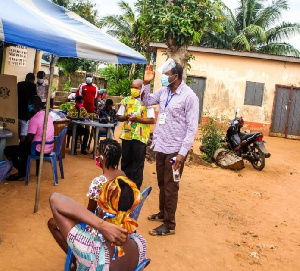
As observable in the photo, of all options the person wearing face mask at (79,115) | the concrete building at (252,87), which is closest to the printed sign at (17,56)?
the person wearing face mask at (79,115)

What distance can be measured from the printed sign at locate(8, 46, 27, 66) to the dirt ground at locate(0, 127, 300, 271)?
421 cm

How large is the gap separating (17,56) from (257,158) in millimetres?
7123

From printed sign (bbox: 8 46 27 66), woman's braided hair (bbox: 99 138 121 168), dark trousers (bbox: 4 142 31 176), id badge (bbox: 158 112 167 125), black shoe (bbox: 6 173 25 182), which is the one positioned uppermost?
printed sign (bbox: 8 46 27 66)

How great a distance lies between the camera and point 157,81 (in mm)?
15688

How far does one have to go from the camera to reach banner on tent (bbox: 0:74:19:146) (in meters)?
5.33

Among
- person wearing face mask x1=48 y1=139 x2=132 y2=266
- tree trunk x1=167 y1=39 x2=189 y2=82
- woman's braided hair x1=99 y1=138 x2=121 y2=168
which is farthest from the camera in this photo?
tree trunk x1=167 y1=39 x2=189 y2=82

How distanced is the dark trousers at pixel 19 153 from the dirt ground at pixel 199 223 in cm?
31

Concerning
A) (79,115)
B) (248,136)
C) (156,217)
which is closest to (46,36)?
(156,217)

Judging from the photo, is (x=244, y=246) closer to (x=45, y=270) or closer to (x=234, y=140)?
(x=45, y=270)

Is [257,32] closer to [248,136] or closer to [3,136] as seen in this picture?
[248,136]

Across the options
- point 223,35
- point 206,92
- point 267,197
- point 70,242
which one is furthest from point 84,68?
point 70,242

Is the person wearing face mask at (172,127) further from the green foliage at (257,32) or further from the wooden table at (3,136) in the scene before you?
the green foliage at (257,32)

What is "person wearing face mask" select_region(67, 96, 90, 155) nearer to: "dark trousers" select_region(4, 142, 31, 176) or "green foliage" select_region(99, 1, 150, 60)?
"dark trousers" select_region(4, 142, 31, 176)

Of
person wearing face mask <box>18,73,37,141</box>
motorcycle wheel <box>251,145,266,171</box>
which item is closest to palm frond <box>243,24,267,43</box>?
motorcycle wheel <box>251,145,266,171</box>
